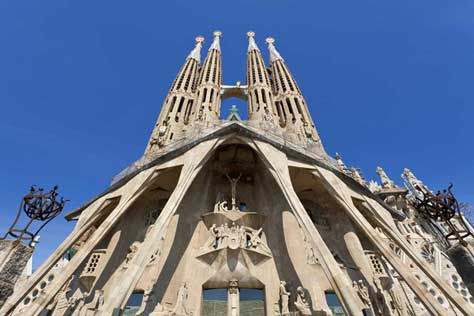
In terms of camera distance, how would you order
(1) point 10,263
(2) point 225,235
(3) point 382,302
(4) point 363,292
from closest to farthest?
1. (1) point 10,263
2. (3) point 382,302
3. (4) point 363,292
4. (2) point 225,235

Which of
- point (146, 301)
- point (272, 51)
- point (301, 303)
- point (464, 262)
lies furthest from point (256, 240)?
point (272, 51)

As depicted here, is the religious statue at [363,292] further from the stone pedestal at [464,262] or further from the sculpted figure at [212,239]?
the sculpted figure at [212,239]

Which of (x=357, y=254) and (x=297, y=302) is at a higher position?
(x=357, y=254)

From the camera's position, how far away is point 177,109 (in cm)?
2086

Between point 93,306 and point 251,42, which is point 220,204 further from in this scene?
point 251,42

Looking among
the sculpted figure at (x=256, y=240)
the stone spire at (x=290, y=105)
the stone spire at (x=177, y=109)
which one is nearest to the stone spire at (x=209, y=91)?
the stone spire at (x=177, y=109)

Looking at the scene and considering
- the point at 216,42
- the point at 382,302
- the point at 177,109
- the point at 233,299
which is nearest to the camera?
the point at 382,302

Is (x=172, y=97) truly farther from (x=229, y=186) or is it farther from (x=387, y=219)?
(x=387, y=219)

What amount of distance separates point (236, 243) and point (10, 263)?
7.31 meters

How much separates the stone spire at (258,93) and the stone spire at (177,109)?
15.9 ft

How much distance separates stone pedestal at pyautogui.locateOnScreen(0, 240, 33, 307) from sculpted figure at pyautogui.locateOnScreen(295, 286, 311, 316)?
815 centimetres

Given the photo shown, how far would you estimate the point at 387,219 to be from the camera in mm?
11203

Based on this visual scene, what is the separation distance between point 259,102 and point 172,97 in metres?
6.91

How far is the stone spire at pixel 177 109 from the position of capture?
17.6 meters
